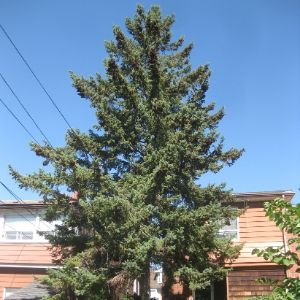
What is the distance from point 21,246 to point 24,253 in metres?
0.38

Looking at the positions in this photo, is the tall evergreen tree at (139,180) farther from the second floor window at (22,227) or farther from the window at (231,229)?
the second floor window at (22,227)

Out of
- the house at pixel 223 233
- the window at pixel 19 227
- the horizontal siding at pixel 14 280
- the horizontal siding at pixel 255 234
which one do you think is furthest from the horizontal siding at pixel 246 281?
the window at pixel 19 227

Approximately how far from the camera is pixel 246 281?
699 inches

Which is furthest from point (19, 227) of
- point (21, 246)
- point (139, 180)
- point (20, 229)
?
point (139, 180)

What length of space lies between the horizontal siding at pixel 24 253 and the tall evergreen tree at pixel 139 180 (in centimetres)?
405

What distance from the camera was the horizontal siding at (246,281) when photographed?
57.5 feet

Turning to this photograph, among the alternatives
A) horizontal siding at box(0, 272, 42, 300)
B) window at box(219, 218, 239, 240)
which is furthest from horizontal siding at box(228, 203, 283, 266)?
horizontal siding at box(0, 272, 42, 300)

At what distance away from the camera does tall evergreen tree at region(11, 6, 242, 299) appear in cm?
1322

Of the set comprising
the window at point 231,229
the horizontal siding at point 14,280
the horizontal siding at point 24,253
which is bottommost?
the horizontal siding at point 14,280

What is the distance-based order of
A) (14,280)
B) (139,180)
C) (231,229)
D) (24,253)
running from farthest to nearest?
(24,253), (14,280), (231,229), (139,180)

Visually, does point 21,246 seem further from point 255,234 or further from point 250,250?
point 255,234

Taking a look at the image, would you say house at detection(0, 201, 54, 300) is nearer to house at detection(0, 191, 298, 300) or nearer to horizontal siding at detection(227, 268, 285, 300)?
house at detection(0, 191, 298, 300)

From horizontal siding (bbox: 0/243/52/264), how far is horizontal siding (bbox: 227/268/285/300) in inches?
290

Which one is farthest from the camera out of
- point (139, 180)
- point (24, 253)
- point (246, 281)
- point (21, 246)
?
point (21, 246)
